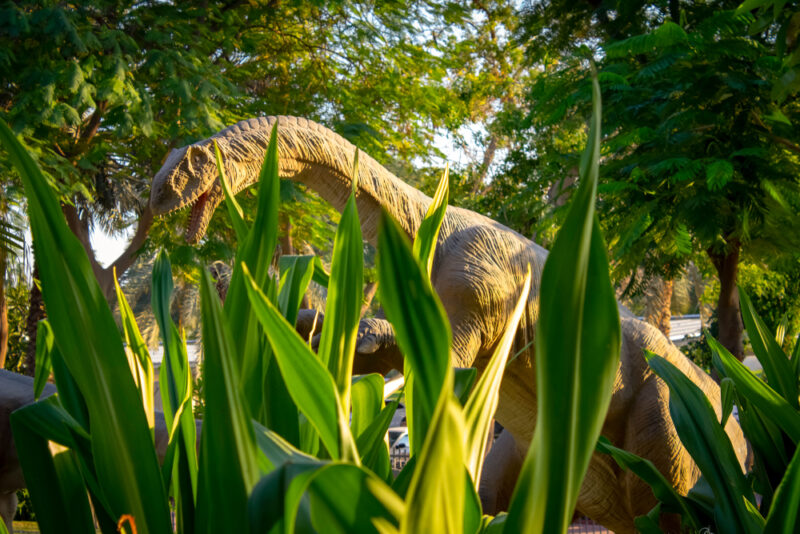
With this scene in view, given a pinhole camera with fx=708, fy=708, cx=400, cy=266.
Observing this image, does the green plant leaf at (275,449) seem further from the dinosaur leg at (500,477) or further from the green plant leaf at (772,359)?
the dinosaur leg at (500,477)

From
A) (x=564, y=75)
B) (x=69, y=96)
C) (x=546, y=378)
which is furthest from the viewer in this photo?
(x=69, y=96)

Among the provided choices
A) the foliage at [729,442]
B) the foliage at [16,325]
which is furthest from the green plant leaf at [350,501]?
the foliage at [16,325]

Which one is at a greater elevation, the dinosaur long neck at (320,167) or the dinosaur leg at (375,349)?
the dinosaur long neck at (320,167)

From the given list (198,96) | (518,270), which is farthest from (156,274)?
(198,96)

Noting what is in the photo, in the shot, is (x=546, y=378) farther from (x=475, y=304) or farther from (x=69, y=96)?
(x=69, y=96)

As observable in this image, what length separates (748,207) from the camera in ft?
9.98

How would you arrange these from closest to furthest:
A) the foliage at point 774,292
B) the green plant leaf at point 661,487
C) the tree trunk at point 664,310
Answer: the green plant leaf at point 661,487, the foliage at point 774,292, the tree trunk at point 664,310

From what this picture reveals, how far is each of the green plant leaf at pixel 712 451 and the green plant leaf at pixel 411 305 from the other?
21.5 inches

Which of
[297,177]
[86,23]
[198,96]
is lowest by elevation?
[297,177]

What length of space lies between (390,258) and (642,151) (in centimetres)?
301

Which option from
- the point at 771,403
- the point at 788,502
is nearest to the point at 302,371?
the point at 788,502

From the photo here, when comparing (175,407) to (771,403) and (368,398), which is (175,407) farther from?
(771,403)

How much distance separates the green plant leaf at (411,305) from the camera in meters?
0.47

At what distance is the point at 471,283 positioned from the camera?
2.36 metres
